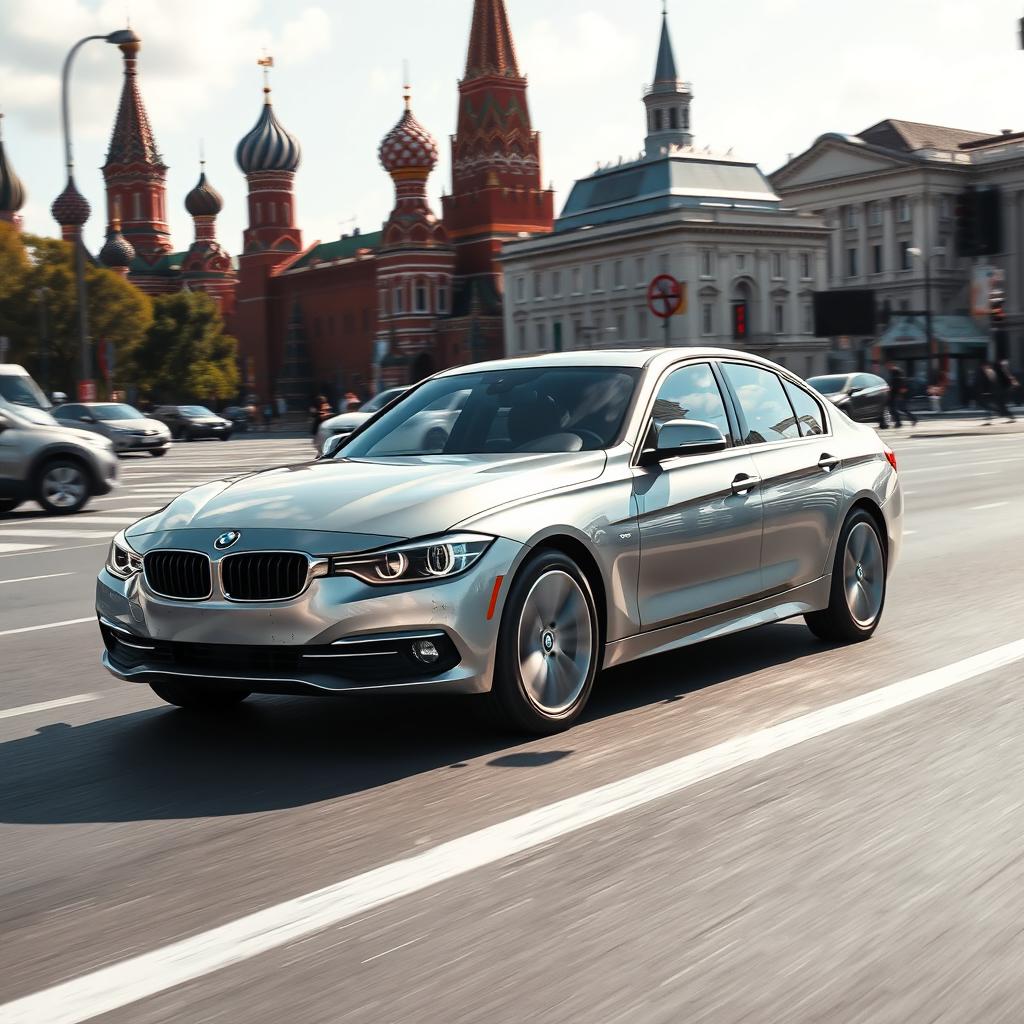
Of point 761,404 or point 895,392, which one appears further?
point 895,392

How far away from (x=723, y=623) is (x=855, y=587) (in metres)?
1.34

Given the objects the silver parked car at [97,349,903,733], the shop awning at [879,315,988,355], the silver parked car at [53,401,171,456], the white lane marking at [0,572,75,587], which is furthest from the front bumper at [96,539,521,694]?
the shop awning at [879,315,988,355]

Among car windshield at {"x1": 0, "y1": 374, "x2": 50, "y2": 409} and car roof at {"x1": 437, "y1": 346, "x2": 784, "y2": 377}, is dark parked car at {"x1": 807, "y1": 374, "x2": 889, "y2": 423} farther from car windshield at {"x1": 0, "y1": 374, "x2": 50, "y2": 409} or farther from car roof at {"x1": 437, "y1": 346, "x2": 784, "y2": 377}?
car roof at {"x1": 437, "y1": 346, "x2": 784, "y2": 377}

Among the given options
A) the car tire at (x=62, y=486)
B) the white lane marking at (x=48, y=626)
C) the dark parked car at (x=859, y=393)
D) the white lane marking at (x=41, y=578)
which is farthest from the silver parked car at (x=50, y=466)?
the dark parked car at (x=859, y=393)

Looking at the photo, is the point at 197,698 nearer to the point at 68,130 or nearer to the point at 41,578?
the point at 41,578

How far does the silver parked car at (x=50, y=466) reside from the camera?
1942 cm

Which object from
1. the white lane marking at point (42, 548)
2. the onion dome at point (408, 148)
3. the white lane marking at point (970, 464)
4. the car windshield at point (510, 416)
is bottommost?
the white lane marking at point (970, 464)

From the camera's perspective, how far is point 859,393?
143 feet

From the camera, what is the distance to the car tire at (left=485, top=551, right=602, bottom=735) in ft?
18.6

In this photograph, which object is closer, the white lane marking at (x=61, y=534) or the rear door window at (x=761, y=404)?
the rear door window at (x=761, y=404)

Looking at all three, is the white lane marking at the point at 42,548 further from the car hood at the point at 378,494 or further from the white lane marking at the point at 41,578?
the car hood at the point at 378,494

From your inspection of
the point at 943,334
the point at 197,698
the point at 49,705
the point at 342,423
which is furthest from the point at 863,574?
the point at 943,334

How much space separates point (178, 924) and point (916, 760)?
2678 mm

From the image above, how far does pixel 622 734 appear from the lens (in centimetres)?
592
